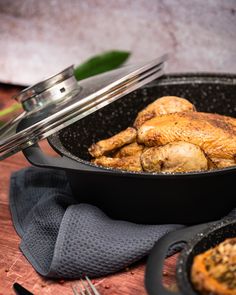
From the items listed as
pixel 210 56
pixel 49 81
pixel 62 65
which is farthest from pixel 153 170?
pixel 62 65

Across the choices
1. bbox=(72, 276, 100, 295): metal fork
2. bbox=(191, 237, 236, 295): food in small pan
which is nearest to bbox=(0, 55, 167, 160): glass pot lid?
bbox=(72, 276, 100, 295): metal fork

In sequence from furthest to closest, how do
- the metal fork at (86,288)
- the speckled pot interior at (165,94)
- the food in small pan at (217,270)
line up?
the speckled pot interior at (165,94)
the metal fork at (86,288)
the food in small pan at (217,270)

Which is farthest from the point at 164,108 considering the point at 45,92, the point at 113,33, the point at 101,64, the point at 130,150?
the point at 113,33

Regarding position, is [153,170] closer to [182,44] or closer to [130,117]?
[130,117]

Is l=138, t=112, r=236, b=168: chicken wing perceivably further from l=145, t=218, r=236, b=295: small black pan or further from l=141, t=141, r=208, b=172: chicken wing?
l=145, t=218, r=236, b=295: small black pan

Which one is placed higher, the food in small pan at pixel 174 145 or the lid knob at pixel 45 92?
the lid knob at pixel 45 92

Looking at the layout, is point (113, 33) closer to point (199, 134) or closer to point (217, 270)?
point (199, 134)

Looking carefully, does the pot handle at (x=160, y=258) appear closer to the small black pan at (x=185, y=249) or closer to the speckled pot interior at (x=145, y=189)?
the small black pan at (x=185, y=249)

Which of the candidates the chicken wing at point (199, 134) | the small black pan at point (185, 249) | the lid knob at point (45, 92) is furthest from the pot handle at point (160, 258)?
the lid knob at point (45, 92)
